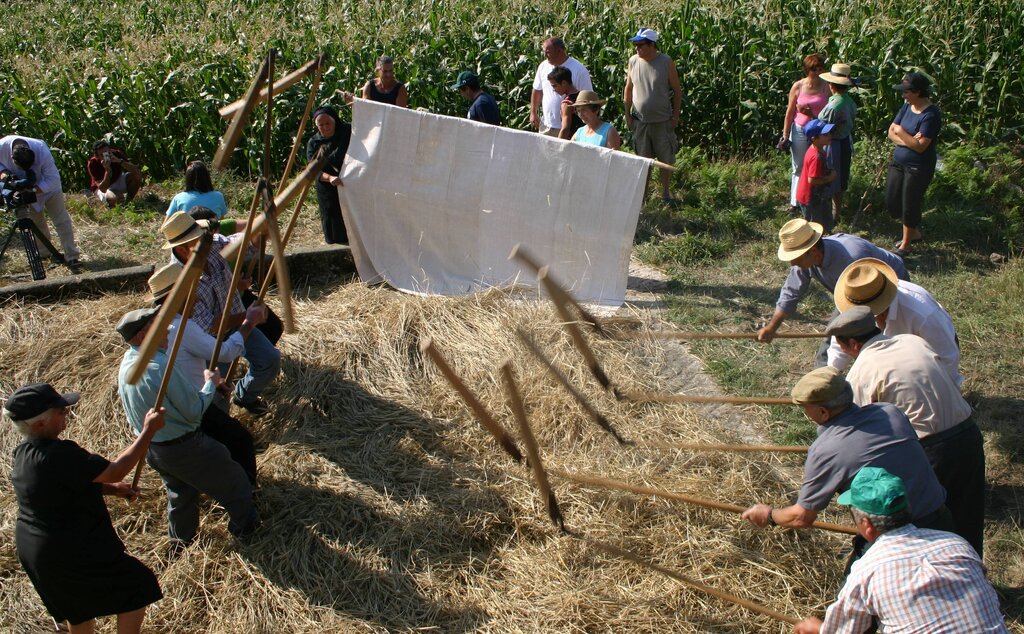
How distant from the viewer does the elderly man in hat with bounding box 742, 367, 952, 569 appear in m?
3.60

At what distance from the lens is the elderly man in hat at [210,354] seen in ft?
15.4

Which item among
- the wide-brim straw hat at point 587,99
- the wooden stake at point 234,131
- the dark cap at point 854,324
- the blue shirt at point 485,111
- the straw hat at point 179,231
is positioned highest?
the wooden stake at point 234,131

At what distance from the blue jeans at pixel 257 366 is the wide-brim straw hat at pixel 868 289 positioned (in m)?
3.58

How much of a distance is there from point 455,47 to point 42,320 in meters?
6.74

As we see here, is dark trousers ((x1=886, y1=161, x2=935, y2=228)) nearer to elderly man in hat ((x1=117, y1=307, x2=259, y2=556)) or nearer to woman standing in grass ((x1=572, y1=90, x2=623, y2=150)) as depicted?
woman standing in grass ((x1=572, y1=90, x2=623, y2=150))

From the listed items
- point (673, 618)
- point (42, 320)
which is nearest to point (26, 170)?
point (42, 320)

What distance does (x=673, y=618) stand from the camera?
167 inches

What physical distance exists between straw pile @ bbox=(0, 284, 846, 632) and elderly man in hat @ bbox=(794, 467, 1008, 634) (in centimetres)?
114

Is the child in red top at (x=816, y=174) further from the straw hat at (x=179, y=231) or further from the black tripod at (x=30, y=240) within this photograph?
the black tripod at (x=30, y=240)

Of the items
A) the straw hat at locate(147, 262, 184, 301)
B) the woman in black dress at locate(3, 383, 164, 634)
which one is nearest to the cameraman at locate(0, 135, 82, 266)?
the straw hat at locate(147, 262, 184, 301)

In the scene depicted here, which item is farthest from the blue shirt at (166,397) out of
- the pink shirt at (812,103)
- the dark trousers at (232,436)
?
the pink shirt at (812,103)

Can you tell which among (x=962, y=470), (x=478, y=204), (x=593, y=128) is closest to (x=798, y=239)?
(x=962, y=470)

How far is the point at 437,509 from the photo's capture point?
16.5ft

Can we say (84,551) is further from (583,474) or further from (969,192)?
(969,192)
